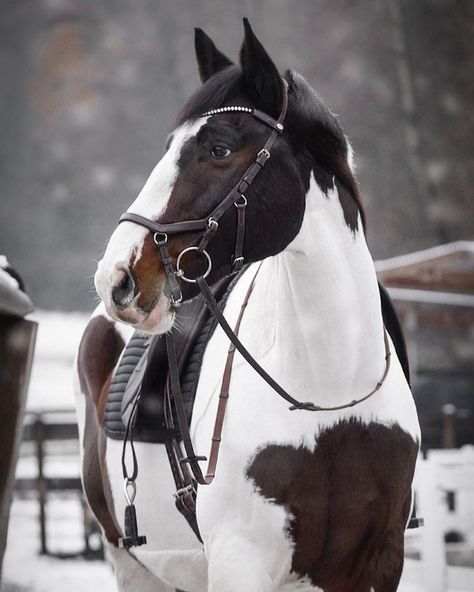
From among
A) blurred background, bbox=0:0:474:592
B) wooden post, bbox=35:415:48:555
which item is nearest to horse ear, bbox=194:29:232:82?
wooden post, bbox=35:415:48:555

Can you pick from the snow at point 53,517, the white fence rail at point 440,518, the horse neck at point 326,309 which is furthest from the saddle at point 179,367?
the white fence rail at point 440,518

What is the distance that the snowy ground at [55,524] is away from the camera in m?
4.97

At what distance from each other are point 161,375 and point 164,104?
14126 mm

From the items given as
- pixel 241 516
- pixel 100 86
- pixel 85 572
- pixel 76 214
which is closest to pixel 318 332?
pixel 241 516

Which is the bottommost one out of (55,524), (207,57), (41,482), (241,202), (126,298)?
(55,524)

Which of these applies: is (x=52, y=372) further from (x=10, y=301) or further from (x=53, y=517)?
(x=10, y=301)

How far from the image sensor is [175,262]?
5.37 feet

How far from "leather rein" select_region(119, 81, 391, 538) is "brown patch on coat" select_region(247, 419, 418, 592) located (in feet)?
0.30

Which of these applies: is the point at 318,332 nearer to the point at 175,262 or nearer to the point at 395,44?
the point at 175,262

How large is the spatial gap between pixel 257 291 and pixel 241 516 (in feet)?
1.77

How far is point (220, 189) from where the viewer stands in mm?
1686

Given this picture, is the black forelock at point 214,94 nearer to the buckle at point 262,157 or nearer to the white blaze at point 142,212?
the white blaze at point 142,212

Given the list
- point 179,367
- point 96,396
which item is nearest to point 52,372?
point 96,396

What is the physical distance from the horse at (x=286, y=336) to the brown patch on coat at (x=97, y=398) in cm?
85
